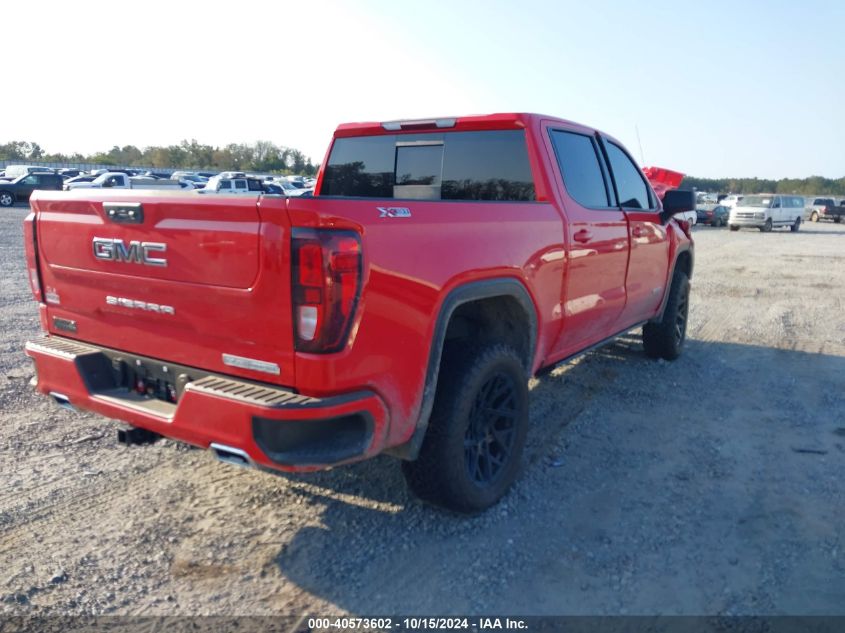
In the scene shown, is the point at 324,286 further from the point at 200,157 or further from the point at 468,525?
the point at 200,157

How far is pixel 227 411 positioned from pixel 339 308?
1.98 feet

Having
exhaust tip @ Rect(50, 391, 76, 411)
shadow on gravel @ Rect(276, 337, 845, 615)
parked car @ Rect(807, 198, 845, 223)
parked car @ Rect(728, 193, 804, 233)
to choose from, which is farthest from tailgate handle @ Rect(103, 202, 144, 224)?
parked car @ Rect(807, 198, 845, 223)

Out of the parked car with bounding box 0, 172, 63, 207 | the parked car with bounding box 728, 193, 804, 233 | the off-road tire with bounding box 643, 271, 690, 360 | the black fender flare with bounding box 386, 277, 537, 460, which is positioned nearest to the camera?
the black fender flare with bounding box 386, 277, 537, 460

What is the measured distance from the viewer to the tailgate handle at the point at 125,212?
3051mm

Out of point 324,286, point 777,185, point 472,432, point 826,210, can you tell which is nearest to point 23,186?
point 472,432

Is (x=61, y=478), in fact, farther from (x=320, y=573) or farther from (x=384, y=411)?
(x=384, y=411)

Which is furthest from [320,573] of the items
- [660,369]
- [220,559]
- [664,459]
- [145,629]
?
[660,369]

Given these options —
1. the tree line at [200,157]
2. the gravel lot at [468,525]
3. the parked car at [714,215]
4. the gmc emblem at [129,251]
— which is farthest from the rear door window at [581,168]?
the tree line at [200,157]

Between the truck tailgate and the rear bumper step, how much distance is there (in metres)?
0.09

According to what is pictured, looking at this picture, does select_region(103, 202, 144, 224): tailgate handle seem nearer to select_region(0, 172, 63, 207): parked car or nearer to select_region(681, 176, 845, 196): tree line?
select_region(0, 172, 63, 207): parked car

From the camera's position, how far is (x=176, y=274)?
9.79 feet

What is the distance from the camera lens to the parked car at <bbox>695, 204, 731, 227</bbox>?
114 ft

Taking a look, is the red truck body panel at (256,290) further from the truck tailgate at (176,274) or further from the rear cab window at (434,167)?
the rear cab window at (434,167)

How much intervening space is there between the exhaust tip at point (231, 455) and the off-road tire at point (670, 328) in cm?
486
